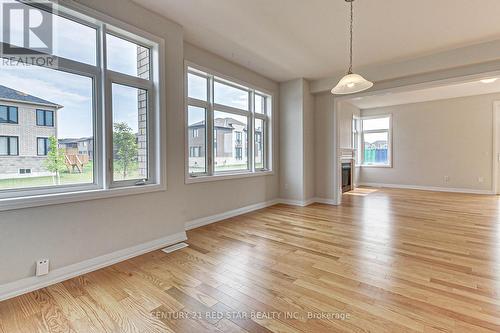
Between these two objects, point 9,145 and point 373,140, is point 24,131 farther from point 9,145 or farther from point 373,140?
point 373,140

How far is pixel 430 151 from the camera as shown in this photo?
24.2 feet

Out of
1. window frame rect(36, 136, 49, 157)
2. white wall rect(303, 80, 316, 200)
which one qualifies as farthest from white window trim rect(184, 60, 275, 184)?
window frame rect(36, 136, 49, 157)

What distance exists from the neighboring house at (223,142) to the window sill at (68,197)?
45.8 inches

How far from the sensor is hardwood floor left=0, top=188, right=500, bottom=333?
1631 millimetres

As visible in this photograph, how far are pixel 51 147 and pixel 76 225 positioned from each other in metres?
0.78

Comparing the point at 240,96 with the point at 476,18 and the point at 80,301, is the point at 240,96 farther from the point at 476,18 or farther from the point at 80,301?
the point at 80,301

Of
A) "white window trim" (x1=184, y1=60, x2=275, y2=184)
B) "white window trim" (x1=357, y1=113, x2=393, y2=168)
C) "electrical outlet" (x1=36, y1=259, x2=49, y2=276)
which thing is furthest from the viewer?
"white window trim" (x1=357, y1=113, x2=393, y2=168)

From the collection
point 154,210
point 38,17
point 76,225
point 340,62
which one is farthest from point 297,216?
point 38,17

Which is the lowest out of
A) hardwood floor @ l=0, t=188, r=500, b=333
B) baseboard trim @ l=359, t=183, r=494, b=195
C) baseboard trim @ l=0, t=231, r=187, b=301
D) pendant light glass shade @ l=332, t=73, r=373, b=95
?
hardwood floor @ l=0, t=188, r=500, b=333

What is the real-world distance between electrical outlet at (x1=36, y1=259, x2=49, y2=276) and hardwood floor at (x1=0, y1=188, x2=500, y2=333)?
0.15 meters

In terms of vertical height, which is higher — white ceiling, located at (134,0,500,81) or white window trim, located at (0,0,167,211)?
white ceiling, located at (134,0,500,81)

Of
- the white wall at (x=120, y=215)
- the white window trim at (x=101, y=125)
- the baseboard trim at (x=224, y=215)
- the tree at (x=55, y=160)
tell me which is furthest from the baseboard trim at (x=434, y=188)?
the tree at (x=55, y=160)

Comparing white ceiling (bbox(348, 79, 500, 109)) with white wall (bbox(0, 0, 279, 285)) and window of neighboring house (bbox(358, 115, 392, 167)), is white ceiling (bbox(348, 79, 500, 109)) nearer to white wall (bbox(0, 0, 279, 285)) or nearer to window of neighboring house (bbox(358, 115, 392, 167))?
window of neighboring house (bbox(358, 115, 392, 167))

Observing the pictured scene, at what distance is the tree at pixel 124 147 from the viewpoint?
2701mm
